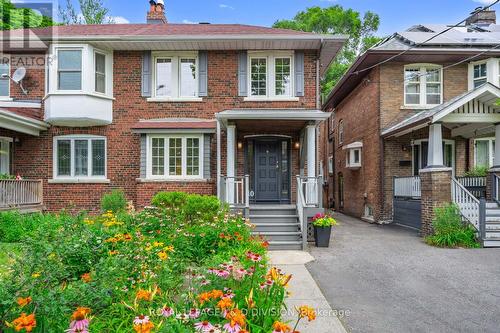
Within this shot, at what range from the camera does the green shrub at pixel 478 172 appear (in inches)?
488

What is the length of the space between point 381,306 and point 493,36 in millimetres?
14152

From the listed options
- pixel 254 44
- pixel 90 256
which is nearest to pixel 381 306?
pixel 90 256

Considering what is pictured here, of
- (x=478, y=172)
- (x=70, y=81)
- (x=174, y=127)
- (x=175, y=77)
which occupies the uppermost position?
(x=175, y=77)

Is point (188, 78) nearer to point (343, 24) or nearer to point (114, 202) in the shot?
point (114, 202)

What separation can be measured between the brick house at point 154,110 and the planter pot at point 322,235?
2705mm

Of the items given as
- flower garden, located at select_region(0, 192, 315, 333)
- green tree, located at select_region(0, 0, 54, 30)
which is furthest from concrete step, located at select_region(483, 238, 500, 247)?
green tree, located at select_region(0, 0, 54, 30)

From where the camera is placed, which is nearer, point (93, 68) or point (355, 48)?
point (93, 68)

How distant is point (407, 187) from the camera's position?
12.0 m

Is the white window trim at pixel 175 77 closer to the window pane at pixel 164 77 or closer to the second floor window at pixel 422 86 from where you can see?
the window pane at pixel 164 77

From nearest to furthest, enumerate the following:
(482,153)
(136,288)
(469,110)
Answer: (136,288)
(469,110)
(482,153)

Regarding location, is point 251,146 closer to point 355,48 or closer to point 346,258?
point 346,258

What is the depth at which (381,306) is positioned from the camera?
4773 mm

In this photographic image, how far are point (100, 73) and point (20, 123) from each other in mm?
2908

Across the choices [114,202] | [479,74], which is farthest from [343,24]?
[114,202]
